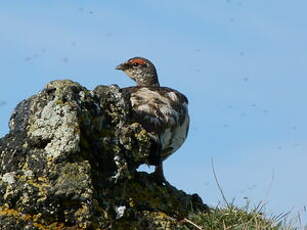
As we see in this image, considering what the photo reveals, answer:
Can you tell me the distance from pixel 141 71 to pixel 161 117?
13.1 ft

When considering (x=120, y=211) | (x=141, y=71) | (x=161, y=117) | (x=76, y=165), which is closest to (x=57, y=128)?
(x=76, y=165)

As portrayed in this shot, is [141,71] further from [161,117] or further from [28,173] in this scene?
[28,173]

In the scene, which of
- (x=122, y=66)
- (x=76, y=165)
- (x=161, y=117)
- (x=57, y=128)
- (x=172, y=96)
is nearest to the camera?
(x=76, y=165)

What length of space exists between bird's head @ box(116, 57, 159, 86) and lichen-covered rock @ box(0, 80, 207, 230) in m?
4.73

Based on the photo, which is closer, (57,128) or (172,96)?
(57,128)

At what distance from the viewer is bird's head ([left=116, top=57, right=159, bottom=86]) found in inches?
519

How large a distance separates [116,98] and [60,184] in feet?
4.50

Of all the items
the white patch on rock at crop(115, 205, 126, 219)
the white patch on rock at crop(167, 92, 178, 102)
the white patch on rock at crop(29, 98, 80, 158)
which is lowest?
the white patch on rock at crop(115, 205, 126, 219)

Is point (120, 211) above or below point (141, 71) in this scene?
below

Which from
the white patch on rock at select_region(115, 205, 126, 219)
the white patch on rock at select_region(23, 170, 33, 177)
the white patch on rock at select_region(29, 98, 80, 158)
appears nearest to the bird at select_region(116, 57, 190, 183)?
the white patch on rock at select_region(115, 205, 126, 219)

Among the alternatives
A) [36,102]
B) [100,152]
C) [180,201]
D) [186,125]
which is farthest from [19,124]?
[186,125]

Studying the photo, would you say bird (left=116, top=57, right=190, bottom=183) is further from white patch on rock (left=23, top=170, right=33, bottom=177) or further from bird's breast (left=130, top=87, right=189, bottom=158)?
white patch on rock (left=23, top=170, right=33, bottom=177)

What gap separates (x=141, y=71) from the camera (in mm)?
13289

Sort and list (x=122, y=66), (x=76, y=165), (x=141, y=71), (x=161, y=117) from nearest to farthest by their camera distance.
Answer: (x=76, y=165) → (x=161, y=117) → (x=141, y=71) → (x=122, y=66)
